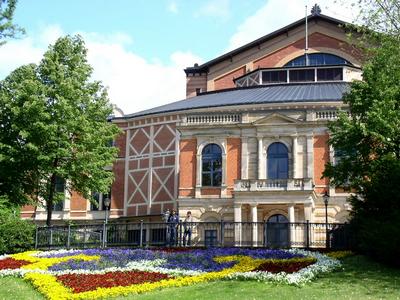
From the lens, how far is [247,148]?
144 ft

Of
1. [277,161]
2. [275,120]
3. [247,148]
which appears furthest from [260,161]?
[275,120]

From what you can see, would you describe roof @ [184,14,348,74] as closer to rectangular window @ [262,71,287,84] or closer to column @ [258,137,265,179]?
rectangular window @ [262,71,287,84]

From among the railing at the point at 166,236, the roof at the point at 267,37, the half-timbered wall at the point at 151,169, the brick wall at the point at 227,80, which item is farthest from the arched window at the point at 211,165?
the roof at the point at 267,37

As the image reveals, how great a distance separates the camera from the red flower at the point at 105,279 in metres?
18.5

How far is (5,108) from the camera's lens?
35781 mm

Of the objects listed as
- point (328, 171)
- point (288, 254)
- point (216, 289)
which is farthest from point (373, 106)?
point (216, 289)

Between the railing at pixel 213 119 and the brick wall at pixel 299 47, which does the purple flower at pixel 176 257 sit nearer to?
the railing at pixel 213 119

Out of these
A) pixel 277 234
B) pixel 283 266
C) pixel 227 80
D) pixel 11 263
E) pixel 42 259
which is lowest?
pixel 11 263

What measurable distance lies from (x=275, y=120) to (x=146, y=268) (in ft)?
78.3

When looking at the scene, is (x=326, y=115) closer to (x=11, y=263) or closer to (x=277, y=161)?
(x=277, y=161)

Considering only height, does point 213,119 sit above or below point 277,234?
above

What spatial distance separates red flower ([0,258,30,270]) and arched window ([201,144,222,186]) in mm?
21612

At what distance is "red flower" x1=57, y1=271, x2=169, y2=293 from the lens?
1847 centimetres

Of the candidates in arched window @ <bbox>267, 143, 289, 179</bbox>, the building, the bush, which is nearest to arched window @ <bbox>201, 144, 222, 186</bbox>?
the building
